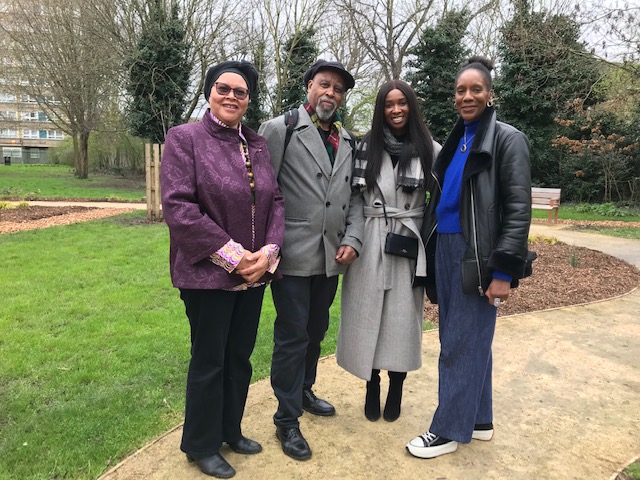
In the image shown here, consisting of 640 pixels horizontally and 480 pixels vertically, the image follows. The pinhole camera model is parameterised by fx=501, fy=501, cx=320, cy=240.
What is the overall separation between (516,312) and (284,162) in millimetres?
4064

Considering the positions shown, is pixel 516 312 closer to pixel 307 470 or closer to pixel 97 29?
pixel 307 470

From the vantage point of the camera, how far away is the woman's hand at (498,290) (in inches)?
101

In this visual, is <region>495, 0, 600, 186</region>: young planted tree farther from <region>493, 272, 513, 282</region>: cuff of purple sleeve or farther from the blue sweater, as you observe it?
<region>493, 272, 513, 282</region>: cuff of purple sleeve

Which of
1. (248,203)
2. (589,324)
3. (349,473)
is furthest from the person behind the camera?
(589,324)

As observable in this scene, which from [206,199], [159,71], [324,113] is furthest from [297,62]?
[206,199]

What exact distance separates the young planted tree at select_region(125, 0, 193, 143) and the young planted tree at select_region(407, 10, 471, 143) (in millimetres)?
9495

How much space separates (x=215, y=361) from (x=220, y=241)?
0.66 metres

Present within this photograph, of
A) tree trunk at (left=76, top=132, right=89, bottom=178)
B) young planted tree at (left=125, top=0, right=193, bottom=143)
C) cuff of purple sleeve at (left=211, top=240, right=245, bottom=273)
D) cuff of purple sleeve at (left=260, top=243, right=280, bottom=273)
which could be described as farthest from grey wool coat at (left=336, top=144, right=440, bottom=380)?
tree trunk at (left=76, top=132, right=89, bottom=178)

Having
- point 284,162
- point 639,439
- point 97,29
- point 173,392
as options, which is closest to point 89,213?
point 97,29

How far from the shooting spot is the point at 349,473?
8.76ft

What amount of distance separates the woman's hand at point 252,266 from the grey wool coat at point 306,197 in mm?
345

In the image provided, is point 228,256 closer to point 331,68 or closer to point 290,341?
point 290,341

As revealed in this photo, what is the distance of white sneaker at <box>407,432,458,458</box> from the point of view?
2.84 metres

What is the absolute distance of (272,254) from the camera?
257 centimetres
